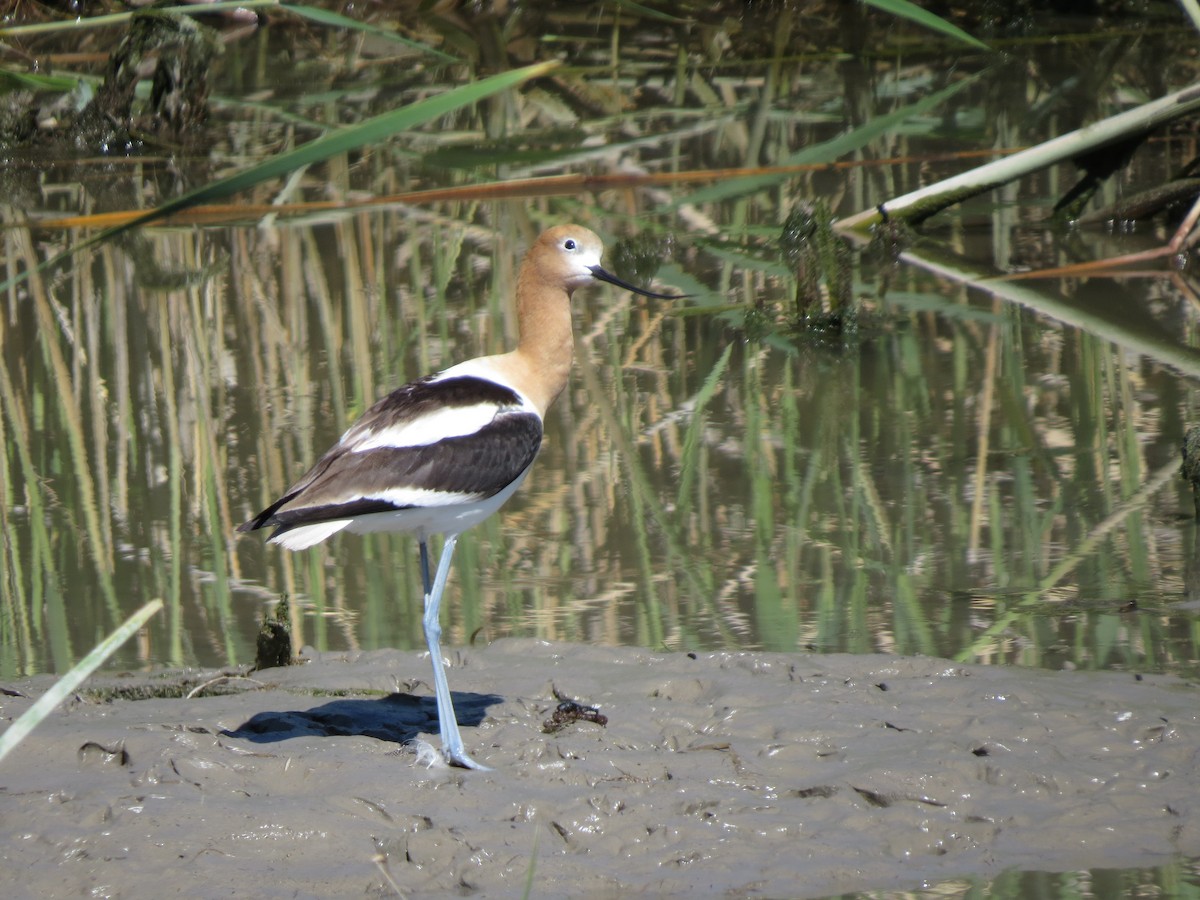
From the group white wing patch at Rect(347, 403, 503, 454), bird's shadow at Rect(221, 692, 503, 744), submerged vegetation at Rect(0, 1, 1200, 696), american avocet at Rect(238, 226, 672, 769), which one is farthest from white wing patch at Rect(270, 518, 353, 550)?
submerged vegetation at Rect(0, 1, 1200, 696)

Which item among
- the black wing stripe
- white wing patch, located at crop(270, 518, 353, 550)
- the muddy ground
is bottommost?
the muddy ground

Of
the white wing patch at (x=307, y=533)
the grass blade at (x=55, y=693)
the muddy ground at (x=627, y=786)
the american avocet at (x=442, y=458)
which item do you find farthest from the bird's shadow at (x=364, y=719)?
the grass blade at (x=55, y=693)

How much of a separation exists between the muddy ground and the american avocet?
0.89ft

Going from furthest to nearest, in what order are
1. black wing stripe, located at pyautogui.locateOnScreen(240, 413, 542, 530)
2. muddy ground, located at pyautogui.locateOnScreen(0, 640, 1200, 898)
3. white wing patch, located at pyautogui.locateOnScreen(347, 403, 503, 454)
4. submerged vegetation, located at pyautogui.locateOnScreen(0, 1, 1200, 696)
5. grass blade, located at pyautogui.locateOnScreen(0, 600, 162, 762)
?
submerged vegetation, located at pyautogui.locateOnScreen(0, 1, 1200, 696) → white wing patch, located at pyautogui.locateOnScreen(347, 403, 503, 454) → black wing stripe, located at pyautogui.locateOnScreen(240, 413, 542, 530) → muddy ground, located at pyautogui.locateOnScreen(0, 640, 1200, 898) → grass blade, located at pyautogui.locateOnScreen(0, 600, 162, 762)

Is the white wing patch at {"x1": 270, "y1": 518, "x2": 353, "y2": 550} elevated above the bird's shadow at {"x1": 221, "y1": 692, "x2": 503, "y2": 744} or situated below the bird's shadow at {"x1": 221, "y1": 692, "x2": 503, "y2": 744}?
above

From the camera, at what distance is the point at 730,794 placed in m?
3.58

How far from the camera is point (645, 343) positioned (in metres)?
7.37

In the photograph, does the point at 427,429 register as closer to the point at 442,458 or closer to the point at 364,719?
the point at 442,458

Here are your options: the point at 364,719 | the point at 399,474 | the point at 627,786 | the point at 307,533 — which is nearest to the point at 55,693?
the point at 627,786

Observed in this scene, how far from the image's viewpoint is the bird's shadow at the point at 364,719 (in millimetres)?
3926

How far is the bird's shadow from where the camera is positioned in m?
3.93

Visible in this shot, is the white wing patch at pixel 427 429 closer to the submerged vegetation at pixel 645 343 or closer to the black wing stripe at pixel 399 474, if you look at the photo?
the black wing stripe at pixel 399 474

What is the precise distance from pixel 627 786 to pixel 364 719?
80 centimetres

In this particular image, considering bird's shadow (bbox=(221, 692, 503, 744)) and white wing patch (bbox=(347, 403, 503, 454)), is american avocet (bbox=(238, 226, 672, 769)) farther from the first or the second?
bird's shadow (bbox=(221, 692, 503, 744))
